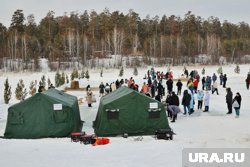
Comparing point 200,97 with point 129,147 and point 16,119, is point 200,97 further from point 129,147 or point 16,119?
point 16,119

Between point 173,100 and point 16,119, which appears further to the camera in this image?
point 173,100

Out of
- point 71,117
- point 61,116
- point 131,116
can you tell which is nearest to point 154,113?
point 131,116

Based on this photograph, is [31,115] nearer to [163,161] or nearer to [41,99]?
[41,99]

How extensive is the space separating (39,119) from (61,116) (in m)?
0.79

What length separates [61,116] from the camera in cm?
1314

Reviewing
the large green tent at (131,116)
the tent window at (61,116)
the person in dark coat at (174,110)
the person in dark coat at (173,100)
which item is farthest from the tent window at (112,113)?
the person in dark coat at (173,100)

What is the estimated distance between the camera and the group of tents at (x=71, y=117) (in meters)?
12.9

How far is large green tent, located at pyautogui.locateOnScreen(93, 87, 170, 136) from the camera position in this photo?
521 inches

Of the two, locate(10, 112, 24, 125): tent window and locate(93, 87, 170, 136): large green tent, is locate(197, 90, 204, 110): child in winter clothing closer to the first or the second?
locate(93, 87, 170, 136): large green tent
